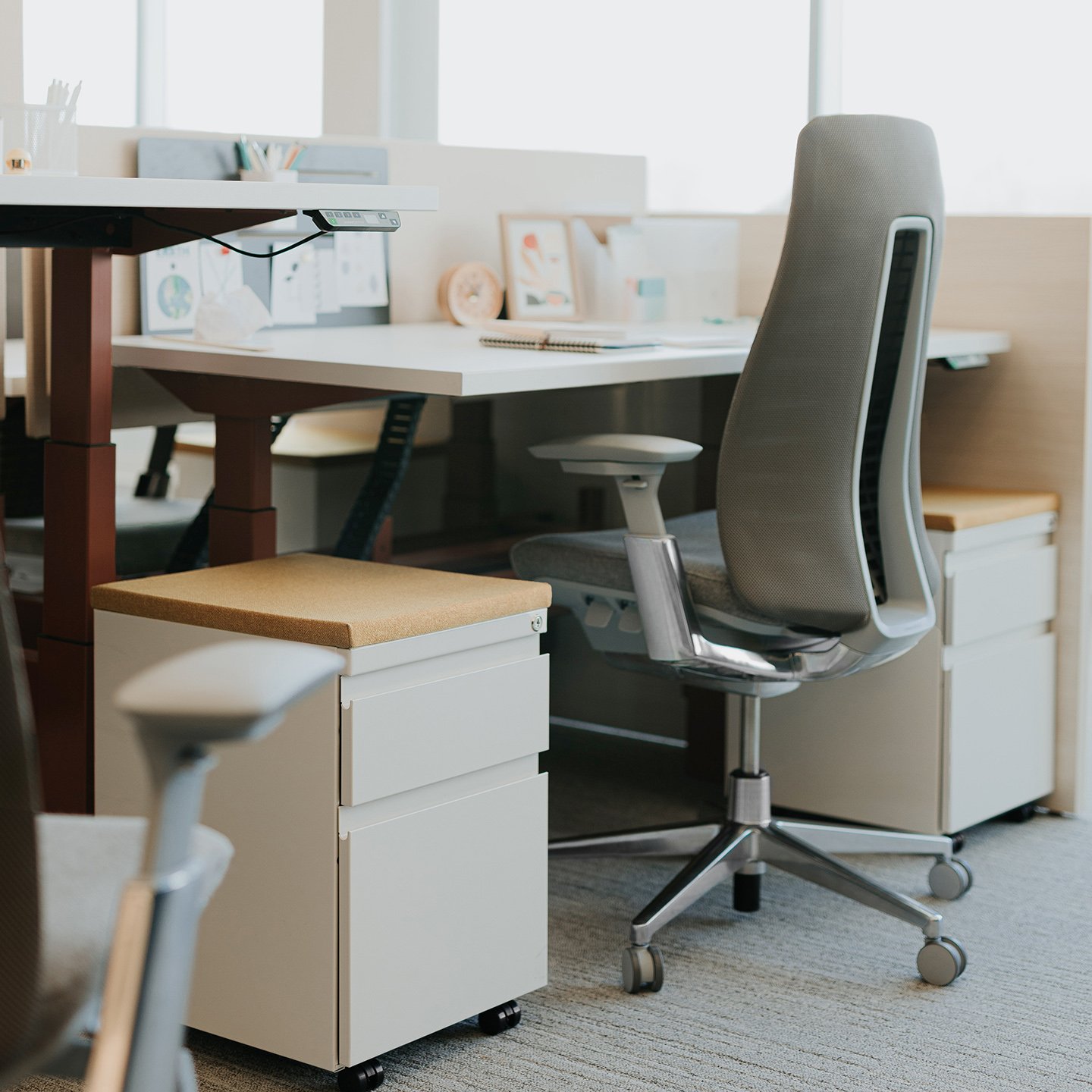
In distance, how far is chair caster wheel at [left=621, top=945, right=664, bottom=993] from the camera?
1.95 metres

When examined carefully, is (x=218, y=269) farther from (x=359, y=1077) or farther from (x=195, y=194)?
(x=359, y=1077)

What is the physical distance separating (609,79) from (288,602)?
3196 millimetres

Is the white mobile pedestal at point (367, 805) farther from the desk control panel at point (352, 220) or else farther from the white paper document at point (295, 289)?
the white paper document at point (295, 289)

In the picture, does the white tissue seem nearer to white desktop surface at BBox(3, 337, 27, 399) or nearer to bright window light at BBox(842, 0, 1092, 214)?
white desktop surface at BBox(3, 337, 27, 399)

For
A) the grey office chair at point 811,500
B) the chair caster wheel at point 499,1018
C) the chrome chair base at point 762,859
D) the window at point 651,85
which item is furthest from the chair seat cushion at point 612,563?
the window at point 651,85

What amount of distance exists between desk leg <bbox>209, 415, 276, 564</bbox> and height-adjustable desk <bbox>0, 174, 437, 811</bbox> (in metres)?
0.23

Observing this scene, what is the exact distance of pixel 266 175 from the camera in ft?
8.09

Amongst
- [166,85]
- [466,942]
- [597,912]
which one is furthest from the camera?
[166,85]

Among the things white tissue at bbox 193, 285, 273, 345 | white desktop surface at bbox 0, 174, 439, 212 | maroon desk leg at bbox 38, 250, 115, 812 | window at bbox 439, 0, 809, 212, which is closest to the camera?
white desktop surface at bbox 0, 174, 439, 212

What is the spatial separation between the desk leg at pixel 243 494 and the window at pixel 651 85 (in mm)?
2424

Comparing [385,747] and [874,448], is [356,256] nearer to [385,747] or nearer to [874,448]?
[874,448]

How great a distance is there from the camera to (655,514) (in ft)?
6.39

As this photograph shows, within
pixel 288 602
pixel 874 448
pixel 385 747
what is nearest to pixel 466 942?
pixel 385 747

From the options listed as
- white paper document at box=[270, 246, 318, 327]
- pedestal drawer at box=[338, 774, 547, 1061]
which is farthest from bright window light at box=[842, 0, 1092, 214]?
pedestal drawer at box=[338, 774, 547, 1061]
